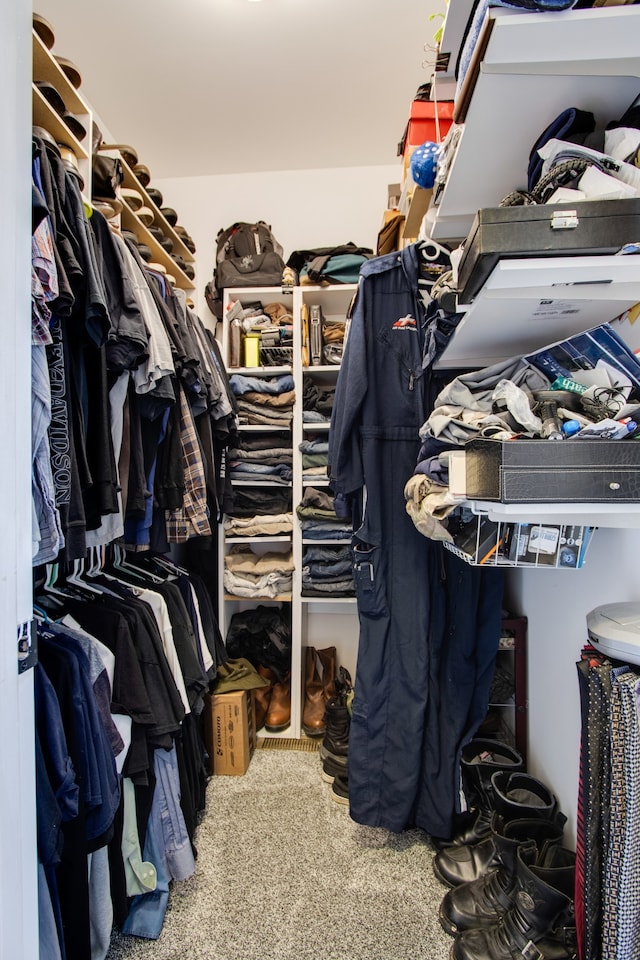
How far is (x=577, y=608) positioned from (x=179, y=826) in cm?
129

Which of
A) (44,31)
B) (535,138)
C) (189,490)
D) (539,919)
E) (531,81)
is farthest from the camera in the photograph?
(189,490)

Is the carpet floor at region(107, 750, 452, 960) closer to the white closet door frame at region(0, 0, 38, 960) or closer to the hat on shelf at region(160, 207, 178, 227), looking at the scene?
the white closet door frame at region(0, 0, 38, 960)

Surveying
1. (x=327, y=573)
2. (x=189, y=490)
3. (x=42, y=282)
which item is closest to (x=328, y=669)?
(x=327, y=573)

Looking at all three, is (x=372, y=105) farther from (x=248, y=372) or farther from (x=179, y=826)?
(x=179, y=826)

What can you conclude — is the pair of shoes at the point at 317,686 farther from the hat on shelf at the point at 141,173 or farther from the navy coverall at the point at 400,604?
the hat on shelf at the point at 141,173

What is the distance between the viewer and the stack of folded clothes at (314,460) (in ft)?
7.09

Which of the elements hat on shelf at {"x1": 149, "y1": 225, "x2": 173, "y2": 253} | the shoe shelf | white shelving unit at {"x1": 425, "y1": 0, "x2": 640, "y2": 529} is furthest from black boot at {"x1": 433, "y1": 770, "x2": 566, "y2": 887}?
hat on shelf at {"x1": 149, "y1": 225, "x2": 173, "y2": 253}

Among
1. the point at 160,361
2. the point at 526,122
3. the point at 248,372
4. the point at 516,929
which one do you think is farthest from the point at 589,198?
the point at 248,372

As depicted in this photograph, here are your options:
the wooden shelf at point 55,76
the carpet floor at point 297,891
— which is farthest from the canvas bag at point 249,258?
the carpet floor at point 297,891

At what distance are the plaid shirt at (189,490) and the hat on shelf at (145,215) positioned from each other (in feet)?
2.44

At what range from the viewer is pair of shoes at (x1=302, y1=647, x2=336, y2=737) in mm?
2172

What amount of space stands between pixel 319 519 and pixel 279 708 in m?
0.93

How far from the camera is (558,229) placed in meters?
0.67

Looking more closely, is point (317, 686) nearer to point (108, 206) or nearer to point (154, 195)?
point (108, 206)
